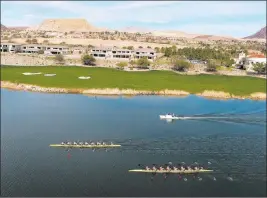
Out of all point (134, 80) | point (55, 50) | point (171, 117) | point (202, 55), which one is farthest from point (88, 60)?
point (171, 117)

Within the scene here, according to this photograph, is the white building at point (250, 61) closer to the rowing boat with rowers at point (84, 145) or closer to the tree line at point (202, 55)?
the tree line at point (202, 55)

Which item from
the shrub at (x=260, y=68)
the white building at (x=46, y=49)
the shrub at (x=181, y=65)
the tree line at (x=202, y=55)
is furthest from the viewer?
the white building at (x=46, y=49)

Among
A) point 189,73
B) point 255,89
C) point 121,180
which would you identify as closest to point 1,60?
point 189,73

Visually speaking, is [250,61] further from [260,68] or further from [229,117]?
[229,117]

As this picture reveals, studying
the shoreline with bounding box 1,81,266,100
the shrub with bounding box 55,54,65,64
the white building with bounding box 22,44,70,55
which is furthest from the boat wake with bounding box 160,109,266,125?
the white building with bounding box 22,44,70,55

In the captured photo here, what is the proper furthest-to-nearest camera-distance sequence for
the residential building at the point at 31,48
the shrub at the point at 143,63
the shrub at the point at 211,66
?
1. the residential building at the point at 31,48
2. the shrub at the point at 143,63
3. the shrub at the point at 211,66

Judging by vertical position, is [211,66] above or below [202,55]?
below

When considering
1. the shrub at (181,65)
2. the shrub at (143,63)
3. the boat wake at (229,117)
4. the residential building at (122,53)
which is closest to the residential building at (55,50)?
the residential building at (122,53)

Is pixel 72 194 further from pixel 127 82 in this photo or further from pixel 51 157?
pixel 127 82
